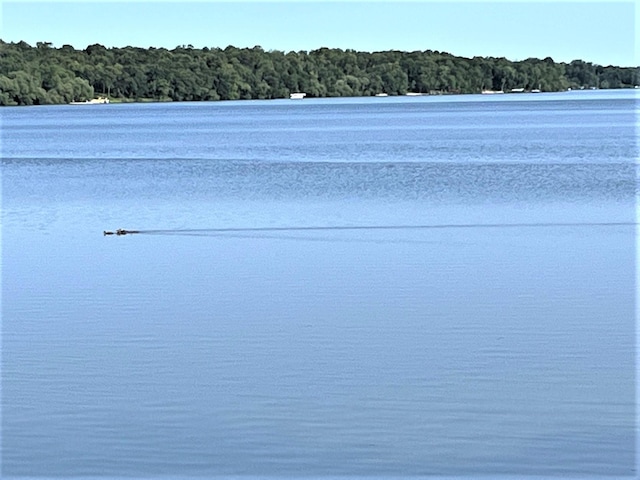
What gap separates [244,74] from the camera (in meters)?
162

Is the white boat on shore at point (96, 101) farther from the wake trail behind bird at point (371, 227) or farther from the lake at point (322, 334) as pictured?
the wake trail behind bird at point (371, 227)

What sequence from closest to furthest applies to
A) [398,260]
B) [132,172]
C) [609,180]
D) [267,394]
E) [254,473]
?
[254,473] < [267,394] < [398,260] < [609,180] < [132,172]

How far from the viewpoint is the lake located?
31.2 feet

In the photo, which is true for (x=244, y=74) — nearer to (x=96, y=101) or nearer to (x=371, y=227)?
(x=96, y=101)

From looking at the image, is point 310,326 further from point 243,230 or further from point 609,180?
point 609,180

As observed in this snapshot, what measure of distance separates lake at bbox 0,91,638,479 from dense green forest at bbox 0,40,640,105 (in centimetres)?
11069

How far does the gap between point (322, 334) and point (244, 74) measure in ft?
493

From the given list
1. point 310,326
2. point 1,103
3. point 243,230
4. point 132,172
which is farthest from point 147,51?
point 310,326

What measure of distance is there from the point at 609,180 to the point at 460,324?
20.9 m

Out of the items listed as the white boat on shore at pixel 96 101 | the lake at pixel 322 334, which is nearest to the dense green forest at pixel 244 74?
the white boat on shore at pixel 96 101

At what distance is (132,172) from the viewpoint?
40594 mm

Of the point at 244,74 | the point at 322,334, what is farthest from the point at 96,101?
the point at 322,334

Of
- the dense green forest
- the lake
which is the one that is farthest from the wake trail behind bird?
the dense green forest

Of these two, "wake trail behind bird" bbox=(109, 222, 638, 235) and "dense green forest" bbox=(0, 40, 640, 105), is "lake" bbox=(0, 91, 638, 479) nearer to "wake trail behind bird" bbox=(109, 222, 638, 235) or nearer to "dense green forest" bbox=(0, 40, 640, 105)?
"wake trail behind bird" bbox=(109, 222, 638, 235)
